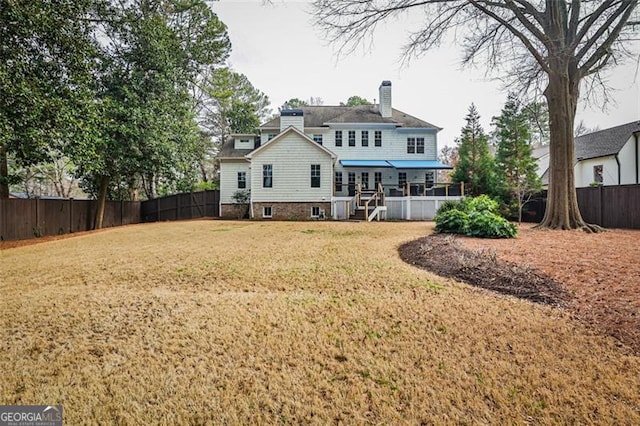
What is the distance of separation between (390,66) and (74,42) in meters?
11.0

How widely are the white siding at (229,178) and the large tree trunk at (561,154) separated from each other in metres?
16.5

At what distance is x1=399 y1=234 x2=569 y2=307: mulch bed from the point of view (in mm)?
4113

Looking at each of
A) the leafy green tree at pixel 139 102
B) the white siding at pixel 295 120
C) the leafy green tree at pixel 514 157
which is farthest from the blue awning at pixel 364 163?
the leafy green tree at pixel 139 102

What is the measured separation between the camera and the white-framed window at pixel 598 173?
752 inches

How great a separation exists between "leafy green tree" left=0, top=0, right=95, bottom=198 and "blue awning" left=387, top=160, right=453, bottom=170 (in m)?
16.3

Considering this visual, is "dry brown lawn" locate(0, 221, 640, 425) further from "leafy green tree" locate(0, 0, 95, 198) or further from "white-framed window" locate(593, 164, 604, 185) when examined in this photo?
"white-framed window" locate(593, 164, 604, 185)

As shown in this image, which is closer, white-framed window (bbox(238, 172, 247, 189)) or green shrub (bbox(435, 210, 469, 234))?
green shrub (bbox(435, 210, 469, 234))

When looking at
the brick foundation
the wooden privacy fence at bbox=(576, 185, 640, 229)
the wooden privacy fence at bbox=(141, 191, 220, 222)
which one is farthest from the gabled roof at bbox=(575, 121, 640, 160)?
the wooden privacy fence at bbox=(141, 191, 220, 222)

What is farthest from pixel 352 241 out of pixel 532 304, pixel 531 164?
pixel 531 164

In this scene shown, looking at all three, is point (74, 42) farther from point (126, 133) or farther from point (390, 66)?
point (390, 66)

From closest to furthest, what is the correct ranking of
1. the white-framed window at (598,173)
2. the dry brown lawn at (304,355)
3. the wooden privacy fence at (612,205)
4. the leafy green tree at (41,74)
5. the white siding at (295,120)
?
the dry brown lawn at (304,355)
the leafy green tree at (41,74)
the wooden privacy fence at (612,205)
the white-framed window at (598,173)
the white siding at (295,120)

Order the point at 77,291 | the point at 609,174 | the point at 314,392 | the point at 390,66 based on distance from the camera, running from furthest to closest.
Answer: the point at 609,174
the point at 390,66
the point at 77,291
the point at 314,392

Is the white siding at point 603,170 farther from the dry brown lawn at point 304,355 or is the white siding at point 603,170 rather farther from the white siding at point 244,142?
the white siding at point 244,142

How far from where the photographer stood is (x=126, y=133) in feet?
46.0
